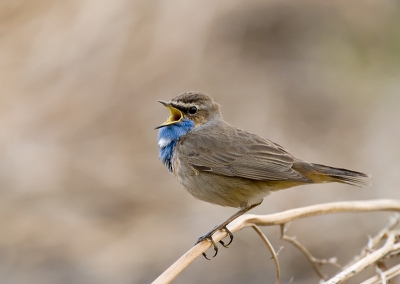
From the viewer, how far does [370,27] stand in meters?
11.1

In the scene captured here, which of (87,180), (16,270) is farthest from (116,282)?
(87,180)

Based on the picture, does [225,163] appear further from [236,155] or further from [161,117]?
[161,117]

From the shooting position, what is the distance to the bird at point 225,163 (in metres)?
4.48

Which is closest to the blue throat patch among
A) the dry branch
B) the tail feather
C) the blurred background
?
the dry branch

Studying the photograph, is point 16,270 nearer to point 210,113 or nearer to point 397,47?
point 210,113

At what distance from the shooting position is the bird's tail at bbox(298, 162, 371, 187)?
4.24m

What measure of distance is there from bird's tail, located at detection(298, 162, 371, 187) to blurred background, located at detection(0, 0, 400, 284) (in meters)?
3.73

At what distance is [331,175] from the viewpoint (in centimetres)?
437

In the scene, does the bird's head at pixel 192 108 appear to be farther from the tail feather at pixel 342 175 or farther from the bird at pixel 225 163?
the tail feather at pixel 342 175

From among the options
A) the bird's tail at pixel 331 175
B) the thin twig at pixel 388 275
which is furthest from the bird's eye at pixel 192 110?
the thin twig at pixel 388 275

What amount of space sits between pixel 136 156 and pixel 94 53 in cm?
186

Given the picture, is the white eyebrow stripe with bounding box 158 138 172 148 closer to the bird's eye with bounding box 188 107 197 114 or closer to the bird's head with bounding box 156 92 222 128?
the bird's head with bounding box 156 92 222 128

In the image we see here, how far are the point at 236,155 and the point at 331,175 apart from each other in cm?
79

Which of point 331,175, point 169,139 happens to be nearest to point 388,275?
point 331,175
